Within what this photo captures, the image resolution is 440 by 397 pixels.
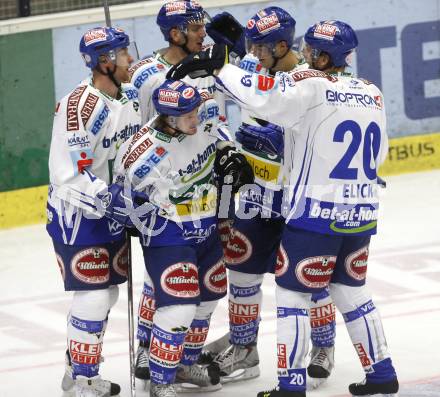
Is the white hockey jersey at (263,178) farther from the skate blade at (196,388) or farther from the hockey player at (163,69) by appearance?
the skate blade at (196,388)

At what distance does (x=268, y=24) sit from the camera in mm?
5984

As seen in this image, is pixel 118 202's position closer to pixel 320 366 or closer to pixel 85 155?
pixel 85 155

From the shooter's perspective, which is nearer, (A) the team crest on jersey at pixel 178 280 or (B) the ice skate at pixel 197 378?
(A) the team crest on jersey at pixel 178 280

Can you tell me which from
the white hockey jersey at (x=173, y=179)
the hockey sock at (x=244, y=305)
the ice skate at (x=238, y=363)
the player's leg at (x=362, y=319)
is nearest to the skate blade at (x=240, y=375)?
the ice skate at (x=238, y=363)

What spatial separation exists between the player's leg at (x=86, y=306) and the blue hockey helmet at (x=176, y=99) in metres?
0.66

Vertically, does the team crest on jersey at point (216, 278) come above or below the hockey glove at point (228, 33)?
below

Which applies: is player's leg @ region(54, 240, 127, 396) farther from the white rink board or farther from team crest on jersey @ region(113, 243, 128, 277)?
the white rink board

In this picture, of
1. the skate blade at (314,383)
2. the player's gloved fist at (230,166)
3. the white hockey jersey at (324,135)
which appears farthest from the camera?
the skate blade at (314,383)

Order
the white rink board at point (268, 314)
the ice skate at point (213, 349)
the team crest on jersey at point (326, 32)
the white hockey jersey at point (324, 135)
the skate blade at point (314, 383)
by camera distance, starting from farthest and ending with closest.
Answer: the ice skate at point (213, 349)
the white rink board at point (268, 314)
the skate blade at point (314, 383)
the team crest on jersey at point (326, 32)
the white hockey jersey at point (324, 135)

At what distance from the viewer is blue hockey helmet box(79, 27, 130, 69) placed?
578 cm

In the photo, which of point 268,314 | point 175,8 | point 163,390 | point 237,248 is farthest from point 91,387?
point 175,8

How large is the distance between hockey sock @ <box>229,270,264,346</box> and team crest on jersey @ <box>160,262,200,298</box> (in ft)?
1.99

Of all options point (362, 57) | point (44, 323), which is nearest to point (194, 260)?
point (44, 323)

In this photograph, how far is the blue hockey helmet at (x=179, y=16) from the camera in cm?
634
